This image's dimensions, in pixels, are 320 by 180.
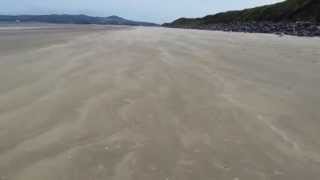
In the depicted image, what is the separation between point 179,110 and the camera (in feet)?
24.7

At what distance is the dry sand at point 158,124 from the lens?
497 cm

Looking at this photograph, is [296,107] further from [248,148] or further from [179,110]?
[248,148]

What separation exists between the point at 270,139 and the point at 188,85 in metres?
3.93

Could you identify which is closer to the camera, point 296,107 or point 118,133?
point 118,133

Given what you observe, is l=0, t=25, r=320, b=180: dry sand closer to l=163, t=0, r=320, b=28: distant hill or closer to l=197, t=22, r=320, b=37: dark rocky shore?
l=197, t=22, r=320, b=37: dark rocky shore

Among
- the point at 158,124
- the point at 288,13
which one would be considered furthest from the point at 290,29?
the point at 158,124

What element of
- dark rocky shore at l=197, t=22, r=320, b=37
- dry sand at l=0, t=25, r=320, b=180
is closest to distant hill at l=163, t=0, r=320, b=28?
dark rocky shore at l=197, t=22, r=320, b=37

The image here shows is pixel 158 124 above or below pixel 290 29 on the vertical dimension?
above

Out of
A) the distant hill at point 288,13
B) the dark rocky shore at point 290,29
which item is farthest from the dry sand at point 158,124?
the distant hill at point 288,13

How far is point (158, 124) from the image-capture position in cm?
667

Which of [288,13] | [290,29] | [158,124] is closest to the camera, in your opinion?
[158,124]

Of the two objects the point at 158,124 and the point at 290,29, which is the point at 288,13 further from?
the point at 158,124

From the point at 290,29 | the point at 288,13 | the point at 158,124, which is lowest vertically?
the point at 288,13

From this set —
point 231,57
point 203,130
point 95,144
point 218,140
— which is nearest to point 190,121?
point 203,130
